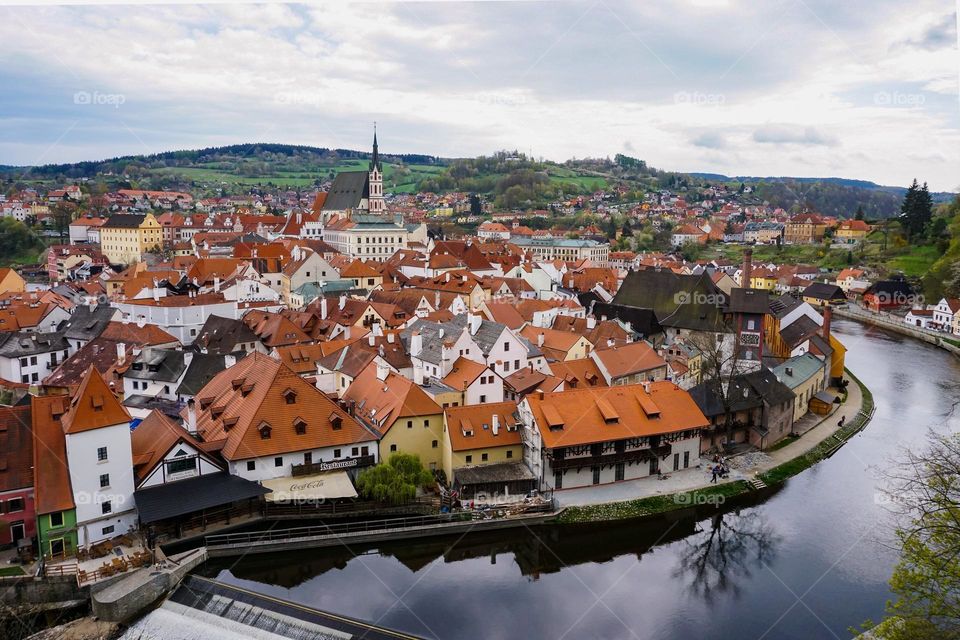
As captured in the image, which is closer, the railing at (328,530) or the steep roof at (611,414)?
the railing at (328,530)

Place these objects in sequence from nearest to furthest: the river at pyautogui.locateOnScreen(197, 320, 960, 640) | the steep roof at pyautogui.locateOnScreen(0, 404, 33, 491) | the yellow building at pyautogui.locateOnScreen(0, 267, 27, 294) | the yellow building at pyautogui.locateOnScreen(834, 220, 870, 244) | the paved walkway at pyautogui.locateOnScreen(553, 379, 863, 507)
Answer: the river at pyautogui.locateOnScreen(197, 320, 960, 640) < the steep roof at pyautogui.locateOnScreen(0, 404, 33, 491) < the paved walkway at pyautogui.locateOnScreen(553, 379, 863, 507) < the yellow building at pyautogui.locateOnScreen(0, 267, 27, 294) < the yellow building at pyautogui.locateOnScreen(834, 220, 870, 244)

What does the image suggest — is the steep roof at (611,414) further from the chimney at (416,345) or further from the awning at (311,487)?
the chimney at (416,345)

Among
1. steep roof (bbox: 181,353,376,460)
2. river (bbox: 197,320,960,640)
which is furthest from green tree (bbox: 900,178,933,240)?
steep roof (bbox: 181,353,376,460)

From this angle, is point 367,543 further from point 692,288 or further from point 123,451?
point 692,288

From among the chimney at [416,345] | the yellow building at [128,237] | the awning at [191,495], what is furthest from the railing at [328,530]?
the yellow building at [128,237]

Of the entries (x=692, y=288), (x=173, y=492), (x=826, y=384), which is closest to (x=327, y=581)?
(x=173, y=492)

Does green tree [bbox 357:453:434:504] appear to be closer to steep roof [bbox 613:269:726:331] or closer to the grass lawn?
the grass lawn

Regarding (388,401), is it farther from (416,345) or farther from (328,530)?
(416,345)
